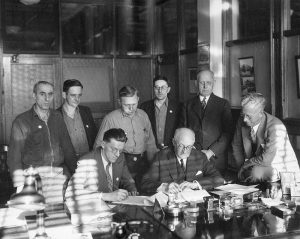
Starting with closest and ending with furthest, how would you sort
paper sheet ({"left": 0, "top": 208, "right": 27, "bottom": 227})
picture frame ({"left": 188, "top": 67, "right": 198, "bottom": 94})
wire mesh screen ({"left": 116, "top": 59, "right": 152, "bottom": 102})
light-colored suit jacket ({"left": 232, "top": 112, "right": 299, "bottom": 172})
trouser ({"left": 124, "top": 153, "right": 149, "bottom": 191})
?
paper sheet ({"left": 0, "top": 208, "right": 27, "bottom": 227}) < light-colored suit jacket ({"left": 232, "top": 112, "right": 299, "bottom": 172}) < trouser ({"left": 124, "top": 153, "right": 149, "bottom": 191}) < picture frame ({"left": 188, "top": 67, "right": 198, "bottom": 94}) < wire mesh screen ({"left": 116, "top": 59, "right": 152, "bottom": 102})

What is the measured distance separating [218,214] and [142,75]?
4846mm

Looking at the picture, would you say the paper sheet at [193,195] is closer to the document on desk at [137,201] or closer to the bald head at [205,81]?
the document on desk at [137,201]

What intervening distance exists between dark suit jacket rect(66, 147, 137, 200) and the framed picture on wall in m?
2.08

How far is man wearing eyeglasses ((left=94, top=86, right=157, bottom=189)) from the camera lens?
4293 mm

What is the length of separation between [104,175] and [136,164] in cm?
93

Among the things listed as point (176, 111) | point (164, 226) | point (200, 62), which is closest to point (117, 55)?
point (200, 62)

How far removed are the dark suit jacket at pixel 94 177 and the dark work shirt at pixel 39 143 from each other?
2.03 feet

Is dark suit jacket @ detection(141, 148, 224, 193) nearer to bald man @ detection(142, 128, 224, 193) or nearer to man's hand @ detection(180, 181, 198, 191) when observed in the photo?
bald man @ detection(142, 128, 224, 193)

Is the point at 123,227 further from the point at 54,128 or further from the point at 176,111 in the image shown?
the point at 176,111

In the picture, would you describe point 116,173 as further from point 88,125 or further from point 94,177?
point 88,125

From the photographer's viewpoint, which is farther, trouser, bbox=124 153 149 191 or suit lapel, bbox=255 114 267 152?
trouser, bbox=124 153 149 191

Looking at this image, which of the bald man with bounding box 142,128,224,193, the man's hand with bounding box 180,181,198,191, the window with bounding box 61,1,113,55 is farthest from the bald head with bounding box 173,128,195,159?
the window with bounding box 61,1,113,55

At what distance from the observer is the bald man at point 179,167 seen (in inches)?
146

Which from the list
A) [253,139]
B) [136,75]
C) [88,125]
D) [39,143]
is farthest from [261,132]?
[136,75]
